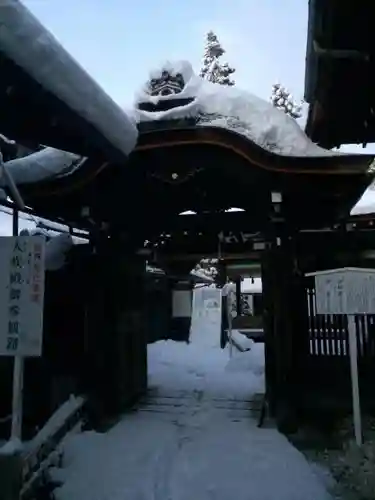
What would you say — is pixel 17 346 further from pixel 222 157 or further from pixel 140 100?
pixel 140 100

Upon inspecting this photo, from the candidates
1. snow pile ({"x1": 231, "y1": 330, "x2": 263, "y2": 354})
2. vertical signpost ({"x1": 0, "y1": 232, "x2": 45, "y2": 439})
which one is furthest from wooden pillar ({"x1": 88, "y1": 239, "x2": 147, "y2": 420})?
snow pile ({"x1": 231, "y1": 330, "x2": 263, "y2": 354})

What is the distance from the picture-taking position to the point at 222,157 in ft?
23.1

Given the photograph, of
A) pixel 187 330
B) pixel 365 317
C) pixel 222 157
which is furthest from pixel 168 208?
pixel 187 330

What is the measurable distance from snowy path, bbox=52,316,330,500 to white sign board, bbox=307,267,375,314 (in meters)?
2.05

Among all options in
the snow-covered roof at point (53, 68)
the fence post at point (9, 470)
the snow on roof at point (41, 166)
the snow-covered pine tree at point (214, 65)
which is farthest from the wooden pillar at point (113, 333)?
the snow-covered pine tree at point (214, 65)

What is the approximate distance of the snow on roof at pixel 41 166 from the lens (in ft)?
23.5

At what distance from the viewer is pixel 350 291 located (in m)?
6.02

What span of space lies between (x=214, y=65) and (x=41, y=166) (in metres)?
34.3

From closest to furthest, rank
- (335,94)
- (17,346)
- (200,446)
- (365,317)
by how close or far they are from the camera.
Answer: (17,346), (335,94), (200,446), (365,317)

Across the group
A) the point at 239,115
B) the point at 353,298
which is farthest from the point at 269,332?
the point at 239,115

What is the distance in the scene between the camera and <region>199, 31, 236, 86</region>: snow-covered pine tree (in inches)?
1485

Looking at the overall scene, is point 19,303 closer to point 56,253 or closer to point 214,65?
point 56,253

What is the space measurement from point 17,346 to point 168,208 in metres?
4.67

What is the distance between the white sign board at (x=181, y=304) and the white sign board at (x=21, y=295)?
668 inches
